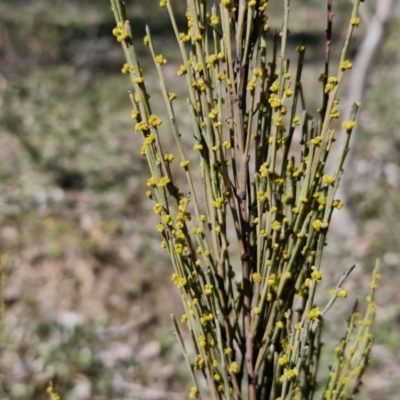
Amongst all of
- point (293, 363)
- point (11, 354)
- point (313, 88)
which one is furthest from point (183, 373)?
point (313, 88)

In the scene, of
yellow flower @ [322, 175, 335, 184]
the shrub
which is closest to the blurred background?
the shrub

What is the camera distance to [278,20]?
1073cm

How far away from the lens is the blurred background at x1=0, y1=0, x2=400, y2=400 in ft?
11.0

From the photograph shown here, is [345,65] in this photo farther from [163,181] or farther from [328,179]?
[163,181]

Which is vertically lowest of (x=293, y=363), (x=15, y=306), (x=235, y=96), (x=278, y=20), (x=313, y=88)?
(x=293, y=363)

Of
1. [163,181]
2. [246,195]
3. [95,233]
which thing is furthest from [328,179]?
[95,233]

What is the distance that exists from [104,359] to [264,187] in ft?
9.06

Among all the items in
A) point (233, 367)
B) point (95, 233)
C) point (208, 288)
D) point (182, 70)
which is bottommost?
point (233, 367)

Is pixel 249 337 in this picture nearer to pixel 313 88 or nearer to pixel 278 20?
pixel 313 88

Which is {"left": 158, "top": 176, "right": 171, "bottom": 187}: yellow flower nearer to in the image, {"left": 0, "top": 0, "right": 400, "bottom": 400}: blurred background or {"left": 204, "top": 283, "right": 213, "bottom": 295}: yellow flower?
{"left": 204, "top": 283, "right": 213, "bottom": 295}: yellow flower

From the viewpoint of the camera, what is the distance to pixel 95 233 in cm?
441

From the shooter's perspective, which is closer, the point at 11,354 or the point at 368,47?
the point at 11,354

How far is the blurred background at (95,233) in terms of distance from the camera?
3.36 metres

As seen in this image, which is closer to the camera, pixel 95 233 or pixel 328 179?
pixel 328 179
